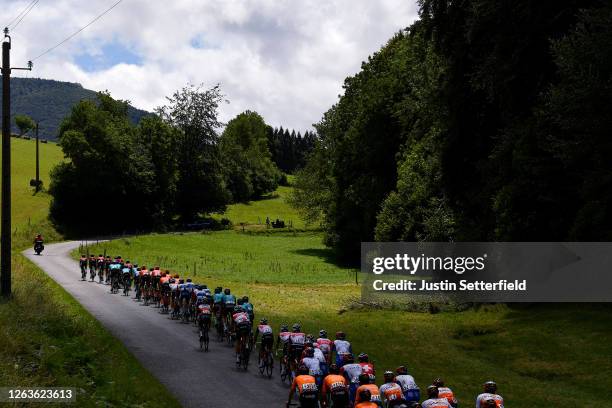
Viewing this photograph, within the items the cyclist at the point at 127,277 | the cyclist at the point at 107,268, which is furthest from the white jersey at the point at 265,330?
the cyclist at the point at 107,268

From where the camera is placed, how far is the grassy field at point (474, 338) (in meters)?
19.7

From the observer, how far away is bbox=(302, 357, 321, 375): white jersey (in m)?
14.6

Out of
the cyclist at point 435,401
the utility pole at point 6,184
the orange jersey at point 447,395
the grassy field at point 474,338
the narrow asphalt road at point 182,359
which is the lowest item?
the grassy field at point 474,338

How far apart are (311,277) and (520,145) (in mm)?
25289

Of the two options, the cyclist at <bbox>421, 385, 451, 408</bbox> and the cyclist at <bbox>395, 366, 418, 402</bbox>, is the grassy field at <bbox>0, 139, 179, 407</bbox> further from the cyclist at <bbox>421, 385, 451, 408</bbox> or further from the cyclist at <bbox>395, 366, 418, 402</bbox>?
the cyclist at <bbox>421, 385, 451, 408</bbox>

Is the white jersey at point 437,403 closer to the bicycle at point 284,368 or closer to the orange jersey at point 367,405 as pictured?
the orange jersey at point 367,405

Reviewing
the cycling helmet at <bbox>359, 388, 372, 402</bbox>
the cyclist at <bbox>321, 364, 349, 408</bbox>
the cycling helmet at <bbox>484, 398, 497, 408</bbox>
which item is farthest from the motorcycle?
the cycling helmet at <bbox>484, 398, 497, 408</bbox>

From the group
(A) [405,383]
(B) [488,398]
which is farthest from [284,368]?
(B) [488,398]

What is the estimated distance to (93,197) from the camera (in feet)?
248

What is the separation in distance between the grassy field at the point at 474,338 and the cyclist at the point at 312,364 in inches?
195

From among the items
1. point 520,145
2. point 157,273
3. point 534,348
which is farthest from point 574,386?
point 157,273

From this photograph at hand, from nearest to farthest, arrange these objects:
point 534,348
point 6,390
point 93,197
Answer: point 6,390 → point 534,348 → point 93,197

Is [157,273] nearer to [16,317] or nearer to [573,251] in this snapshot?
[16,317]

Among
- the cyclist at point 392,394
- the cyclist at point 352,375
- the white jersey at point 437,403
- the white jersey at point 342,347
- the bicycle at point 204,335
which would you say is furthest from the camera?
the bicycle at point 204,335
